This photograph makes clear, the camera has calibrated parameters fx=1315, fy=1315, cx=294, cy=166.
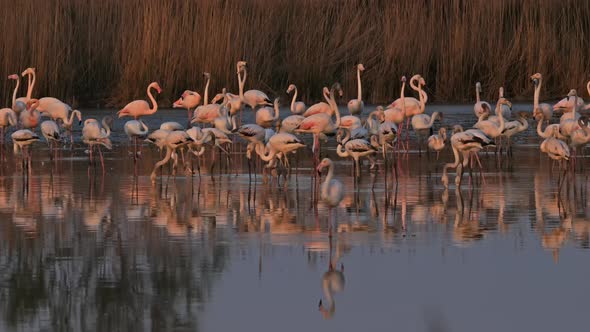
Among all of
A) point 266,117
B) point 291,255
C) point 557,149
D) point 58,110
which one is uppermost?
point 58,110

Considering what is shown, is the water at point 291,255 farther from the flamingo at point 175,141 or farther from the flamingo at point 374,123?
the flamingo at point 374,123

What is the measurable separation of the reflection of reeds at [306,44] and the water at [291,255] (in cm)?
913

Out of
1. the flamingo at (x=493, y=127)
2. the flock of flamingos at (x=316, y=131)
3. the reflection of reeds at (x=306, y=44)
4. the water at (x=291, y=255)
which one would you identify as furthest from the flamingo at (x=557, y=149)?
the reflection of reeds at (x=306, y=44)

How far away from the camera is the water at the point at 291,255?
7094 millimetres

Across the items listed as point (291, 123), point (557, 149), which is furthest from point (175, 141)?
point (557, 149)

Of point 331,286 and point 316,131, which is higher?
point 316,131

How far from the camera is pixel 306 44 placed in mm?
23625

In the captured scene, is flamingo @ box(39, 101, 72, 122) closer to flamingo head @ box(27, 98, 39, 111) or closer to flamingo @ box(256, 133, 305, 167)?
flamingo head @ box(27, 98, 39, 111)

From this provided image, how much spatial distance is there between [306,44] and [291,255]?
15013mm

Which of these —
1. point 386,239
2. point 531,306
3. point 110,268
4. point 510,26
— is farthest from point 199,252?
point 510,26

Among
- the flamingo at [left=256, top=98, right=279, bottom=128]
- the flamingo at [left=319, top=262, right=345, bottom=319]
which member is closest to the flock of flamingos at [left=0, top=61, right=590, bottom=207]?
the flamingo at [left=256, top=98, right=279, bottom=128]

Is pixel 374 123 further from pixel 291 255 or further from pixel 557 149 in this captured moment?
pixel 291 255

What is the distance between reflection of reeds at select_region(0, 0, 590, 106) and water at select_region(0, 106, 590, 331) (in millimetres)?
9127

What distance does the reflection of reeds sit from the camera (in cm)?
2275
